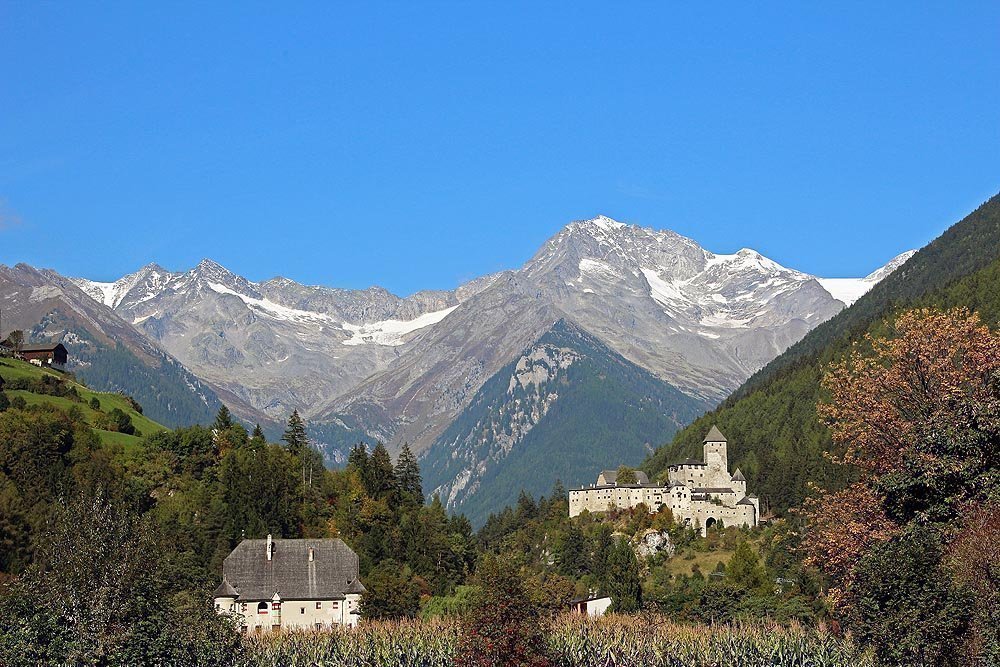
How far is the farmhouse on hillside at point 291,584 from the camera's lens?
113 meters

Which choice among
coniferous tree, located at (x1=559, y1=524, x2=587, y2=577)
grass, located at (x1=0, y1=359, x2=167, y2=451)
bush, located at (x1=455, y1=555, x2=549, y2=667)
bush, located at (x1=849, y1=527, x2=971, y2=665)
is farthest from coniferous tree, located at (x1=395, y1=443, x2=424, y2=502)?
bush, located at (x1=849, y1=527, x2=971, y2=665)

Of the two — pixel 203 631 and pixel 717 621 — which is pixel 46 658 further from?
pixel 717 621

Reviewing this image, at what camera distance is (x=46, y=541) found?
60.3 metres

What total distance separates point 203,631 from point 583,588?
9745 centimetres

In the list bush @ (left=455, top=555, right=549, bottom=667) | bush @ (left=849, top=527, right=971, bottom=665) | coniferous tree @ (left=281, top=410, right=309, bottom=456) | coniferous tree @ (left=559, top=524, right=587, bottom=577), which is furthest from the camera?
coniferous tree @ (left=559, top=524, right=587, bottom=577)

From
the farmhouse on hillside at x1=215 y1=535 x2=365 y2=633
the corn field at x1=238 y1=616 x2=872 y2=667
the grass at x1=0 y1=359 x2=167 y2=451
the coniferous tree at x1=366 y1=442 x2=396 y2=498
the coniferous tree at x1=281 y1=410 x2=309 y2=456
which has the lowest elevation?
the corn field at x1=238 y1=616 x2=872 y2=667

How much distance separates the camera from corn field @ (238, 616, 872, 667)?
239ft

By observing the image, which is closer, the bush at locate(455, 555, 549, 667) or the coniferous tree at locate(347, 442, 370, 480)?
the bush at locate(455, 555, 549, 667)

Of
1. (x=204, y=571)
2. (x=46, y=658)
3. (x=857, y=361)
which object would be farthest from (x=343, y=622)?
(x=857, y=361)

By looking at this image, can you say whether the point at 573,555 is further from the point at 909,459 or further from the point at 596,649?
the point at 909,459

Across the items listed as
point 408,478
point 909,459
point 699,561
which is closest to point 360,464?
point 408,478

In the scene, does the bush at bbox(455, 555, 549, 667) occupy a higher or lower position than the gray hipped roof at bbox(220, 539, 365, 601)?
lower

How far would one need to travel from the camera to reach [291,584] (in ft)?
377

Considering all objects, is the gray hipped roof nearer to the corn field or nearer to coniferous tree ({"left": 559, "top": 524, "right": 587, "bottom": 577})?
the corn field
